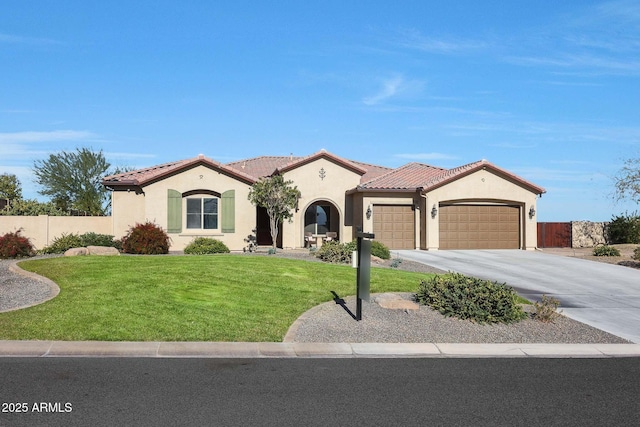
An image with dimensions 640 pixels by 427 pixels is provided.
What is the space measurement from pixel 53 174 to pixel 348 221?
23966 millimetres

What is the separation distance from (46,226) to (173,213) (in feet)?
21.9

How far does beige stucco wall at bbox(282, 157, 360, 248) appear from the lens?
2966cm

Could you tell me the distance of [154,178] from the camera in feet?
88.7

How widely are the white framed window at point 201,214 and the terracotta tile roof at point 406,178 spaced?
7451 millimetres

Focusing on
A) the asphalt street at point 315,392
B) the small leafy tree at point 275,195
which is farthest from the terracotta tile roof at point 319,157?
the asphalt street at point 315,392

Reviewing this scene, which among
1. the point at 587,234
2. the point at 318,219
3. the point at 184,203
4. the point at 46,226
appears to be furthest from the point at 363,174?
the point at 587,234

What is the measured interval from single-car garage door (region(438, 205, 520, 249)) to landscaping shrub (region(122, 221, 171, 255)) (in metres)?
14.1

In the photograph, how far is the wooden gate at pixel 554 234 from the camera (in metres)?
35.8

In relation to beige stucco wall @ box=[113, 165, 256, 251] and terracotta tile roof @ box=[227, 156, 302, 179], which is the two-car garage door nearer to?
beige stucco wall @ box=[113, 165, 256, 251]

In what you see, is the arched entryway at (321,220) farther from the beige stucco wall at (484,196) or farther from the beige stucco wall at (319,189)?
the beige stucco wall at (484,196)

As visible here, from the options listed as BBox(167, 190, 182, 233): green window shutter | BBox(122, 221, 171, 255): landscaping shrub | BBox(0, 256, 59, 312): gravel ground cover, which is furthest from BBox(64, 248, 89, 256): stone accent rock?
BBox(167, 190, 182, 233): green window shutter

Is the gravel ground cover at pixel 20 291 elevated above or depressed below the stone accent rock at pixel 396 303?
above

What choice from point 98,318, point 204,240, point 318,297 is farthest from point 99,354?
point 204,240

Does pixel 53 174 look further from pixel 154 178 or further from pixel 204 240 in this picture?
pixel 204 240
